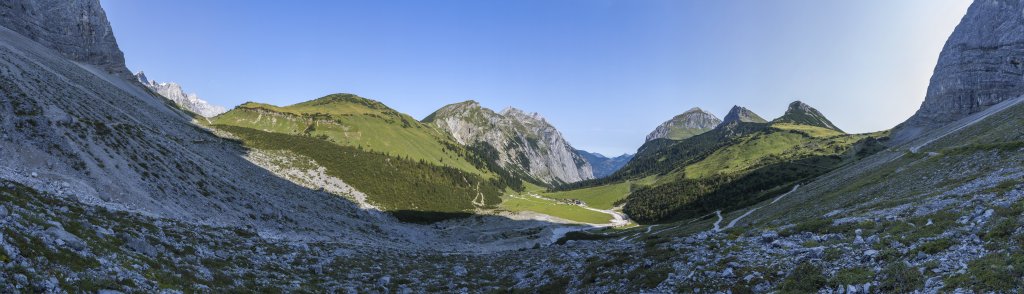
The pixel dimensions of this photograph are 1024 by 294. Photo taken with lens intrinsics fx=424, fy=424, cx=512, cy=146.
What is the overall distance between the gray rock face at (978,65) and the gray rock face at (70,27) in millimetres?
346528

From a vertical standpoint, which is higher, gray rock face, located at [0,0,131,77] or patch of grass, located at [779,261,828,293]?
gray rock face, located at [0,0,131,77]

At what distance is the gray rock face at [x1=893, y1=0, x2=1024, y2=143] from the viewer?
157 m

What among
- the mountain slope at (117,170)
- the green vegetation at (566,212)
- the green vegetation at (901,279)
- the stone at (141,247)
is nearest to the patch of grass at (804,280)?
the green vegetation at (901,279)

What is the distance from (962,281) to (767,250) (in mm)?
10963

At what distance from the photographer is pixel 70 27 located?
167875mm

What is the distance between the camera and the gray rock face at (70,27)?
478 feet

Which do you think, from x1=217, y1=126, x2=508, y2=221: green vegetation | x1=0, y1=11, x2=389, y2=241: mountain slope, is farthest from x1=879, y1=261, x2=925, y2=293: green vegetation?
x1=217, y1=126, x2=508, y2=221: green vegetation

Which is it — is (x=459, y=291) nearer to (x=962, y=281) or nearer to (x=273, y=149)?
(x=962, y=281)

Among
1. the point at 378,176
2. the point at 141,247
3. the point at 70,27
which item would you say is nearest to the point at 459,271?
the point at 141,247

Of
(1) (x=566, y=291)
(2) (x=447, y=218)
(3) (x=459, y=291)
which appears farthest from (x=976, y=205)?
(2) (x=447, y=218)

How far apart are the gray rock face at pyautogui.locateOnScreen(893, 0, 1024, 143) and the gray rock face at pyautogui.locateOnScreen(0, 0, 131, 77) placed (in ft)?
1137

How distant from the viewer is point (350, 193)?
403ft

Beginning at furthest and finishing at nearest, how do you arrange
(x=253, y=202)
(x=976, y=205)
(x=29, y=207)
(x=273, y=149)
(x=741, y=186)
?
1. (x=741, y=186)
2. (x=273, y=149)
3. (x=253, y=202)
4. (x=976, y=205)
5. (x=29, y=207)

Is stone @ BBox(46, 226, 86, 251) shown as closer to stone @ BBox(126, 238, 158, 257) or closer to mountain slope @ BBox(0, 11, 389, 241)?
stone @ BBox(126, 238, 158, 257)
